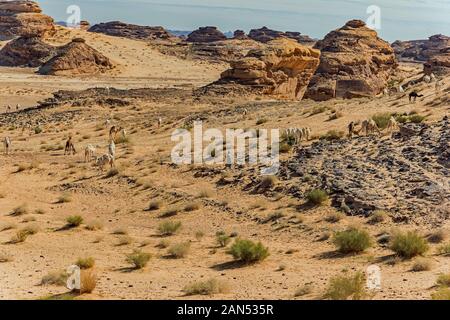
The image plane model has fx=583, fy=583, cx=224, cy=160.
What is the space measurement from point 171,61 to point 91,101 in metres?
46.2

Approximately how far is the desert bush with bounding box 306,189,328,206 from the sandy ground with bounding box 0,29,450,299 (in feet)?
0.84

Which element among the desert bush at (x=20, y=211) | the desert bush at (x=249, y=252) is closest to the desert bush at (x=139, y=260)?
the desert bush at (x=249, y=252)

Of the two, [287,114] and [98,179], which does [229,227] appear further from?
[287,114]

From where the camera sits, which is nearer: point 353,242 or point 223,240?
point 353,242

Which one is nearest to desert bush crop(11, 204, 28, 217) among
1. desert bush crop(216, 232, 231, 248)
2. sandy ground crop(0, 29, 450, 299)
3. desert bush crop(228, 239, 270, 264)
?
sandy ground crop(0, 29, 450, 299)

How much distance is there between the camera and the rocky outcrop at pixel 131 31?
12529 cm

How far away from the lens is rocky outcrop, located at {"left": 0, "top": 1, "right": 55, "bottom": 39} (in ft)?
281

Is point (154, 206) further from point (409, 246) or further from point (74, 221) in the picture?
point (409, 246)

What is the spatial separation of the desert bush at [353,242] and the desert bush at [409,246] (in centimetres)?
61

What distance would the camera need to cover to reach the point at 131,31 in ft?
451

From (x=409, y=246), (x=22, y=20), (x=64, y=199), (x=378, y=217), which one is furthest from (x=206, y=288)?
(x=22, y=20)

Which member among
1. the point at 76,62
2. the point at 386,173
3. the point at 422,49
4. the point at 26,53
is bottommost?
the point at 386,173

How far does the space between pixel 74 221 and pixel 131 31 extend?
127869 millimetres

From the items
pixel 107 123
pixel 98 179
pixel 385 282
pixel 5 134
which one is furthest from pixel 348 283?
pixel 5 134
